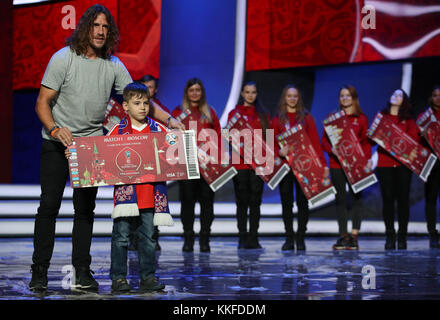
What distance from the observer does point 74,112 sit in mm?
3203

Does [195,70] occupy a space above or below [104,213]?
above

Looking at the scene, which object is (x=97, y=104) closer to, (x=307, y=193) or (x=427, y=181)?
(x=307, y=193)

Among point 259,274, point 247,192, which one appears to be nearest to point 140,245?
point 259,274

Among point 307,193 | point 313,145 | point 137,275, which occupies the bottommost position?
point 137,275

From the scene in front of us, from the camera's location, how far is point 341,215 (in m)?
5.94

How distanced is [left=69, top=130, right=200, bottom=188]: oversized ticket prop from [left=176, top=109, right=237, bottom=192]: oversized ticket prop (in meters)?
2.47

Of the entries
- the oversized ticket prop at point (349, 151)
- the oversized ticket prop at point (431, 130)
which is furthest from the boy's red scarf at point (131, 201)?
the oversized ticket prop at point (431, 130)

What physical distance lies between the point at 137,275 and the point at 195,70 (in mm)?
4748

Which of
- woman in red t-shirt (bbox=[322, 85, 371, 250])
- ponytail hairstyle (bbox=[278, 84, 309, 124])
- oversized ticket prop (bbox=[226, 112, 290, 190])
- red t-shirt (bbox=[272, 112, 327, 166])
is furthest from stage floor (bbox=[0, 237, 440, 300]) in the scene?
ponytail hairstyle (bbox=[278, 84, 309, 124])

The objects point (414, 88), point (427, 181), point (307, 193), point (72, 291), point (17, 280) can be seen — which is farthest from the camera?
point (414, 88)

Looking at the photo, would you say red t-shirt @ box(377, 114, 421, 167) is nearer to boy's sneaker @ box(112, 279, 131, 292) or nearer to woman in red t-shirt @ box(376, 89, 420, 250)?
woman in red t-shirt @ box(376, 89, 420, 250)

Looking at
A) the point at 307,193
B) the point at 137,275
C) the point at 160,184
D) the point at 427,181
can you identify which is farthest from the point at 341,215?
the point at 160,184

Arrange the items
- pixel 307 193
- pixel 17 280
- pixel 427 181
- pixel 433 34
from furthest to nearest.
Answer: pixel 433 34, pixel 427 181, pixel 307 193, pixel 17 280

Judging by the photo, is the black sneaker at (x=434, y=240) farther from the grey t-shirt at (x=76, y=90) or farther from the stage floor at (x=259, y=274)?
the grey t-shirt at (x=76, y=90)
